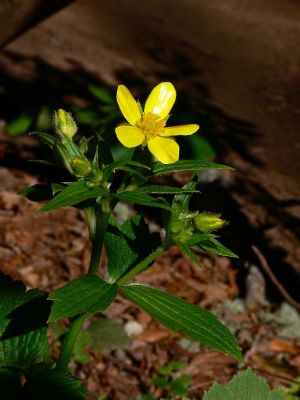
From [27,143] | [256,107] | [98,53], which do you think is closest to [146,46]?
[98,53]

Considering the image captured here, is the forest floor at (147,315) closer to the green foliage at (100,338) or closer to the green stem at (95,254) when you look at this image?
the green foliage at (100,338)

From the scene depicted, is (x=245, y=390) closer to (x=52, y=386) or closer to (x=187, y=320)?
(x=187, y=320)

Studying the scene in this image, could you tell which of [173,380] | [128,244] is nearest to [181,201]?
[128,244]

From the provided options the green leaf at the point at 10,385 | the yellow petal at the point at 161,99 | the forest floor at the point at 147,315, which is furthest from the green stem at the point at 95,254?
the forest floor at the point at 147,315

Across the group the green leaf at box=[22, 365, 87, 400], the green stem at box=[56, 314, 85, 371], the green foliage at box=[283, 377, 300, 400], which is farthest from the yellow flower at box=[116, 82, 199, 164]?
the green foliage at box=[283, 377, 300, 400]

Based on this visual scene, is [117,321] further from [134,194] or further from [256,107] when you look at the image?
[256,107]

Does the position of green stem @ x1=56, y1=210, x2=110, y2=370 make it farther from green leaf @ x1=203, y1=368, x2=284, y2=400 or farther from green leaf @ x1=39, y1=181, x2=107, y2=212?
green leaf @ x1=203, y1=368, x2=284, y2=400
